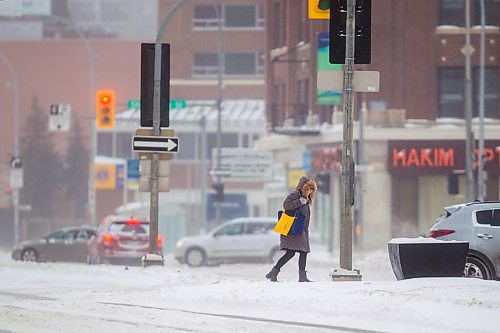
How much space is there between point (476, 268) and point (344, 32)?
14.1 ft

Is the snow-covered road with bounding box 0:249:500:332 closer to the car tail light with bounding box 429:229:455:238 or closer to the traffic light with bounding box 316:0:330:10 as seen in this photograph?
the car tail light with bounding box 429:229:455:238

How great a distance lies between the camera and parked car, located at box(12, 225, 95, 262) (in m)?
41.5

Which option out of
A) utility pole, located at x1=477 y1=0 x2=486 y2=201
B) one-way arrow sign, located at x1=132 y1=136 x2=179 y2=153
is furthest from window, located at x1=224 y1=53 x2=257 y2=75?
one-way arrow sign, located at x1=132 y1=136 x2=179 y2=153

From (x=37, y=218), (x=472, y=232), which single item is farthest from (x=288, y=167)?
(x=472, y=232)

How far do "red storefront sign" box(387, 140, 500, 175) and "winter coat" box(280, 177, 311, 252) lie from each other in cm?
2891

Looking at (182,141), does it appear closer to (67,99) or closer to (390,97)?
(67,99)

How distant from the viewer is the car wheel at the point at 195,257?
42875 mm

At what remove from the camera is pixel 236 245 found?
42.9 metres

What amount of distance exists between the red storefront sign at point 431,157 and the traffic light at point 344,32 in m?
29.2

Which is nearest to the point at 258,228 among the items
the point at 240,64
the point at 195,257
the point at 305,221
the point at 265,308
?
the point at 195,257

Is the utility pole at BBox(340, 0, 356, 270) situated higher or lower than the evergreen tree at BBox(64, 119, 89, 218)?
higher

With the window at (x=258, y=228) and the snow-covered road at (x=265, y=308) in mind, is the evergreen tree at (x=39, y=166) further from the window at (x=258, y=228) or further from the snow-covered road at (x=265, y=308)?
the snow-covered road at (x=265, y=308)

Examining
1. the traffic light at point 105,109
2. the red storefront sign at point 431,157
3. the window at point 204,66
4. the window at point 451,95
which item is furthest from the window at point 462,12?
the window at point 204,66

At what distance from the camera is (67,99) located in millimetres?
98812
